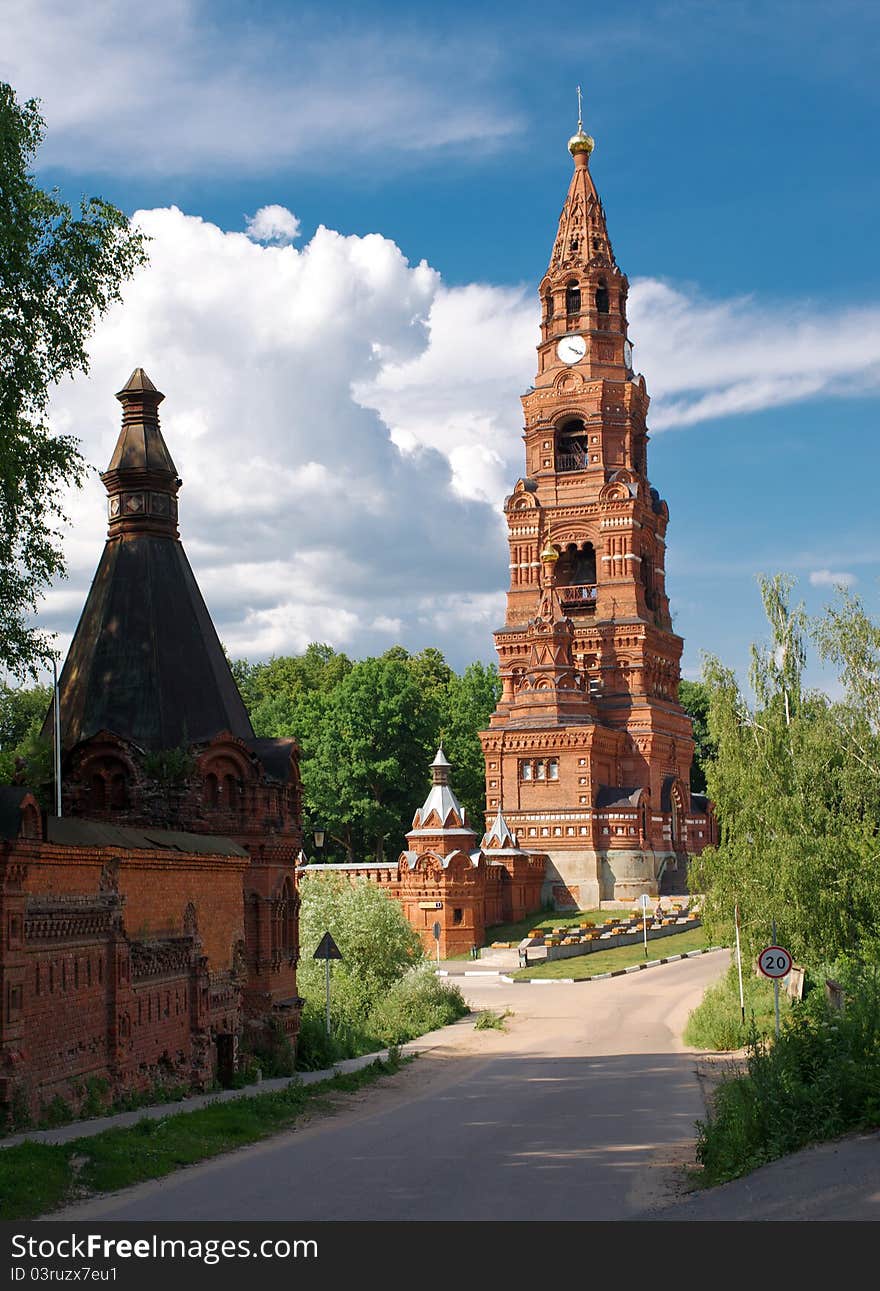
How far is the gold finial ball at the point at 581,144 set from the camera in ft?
237

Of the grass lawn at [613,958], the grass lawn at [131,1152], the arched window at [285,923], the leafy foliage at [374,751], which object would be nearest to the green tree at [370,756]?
the leafy foliage at [374,751]

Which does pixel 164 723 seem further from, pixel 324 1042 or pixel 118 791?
pixel 324 1042

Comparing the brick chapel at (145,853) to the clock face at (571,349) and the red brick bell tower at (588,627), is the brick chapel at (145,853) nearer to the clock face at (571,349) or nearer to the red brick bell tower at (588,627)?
the red brick bell tower at (588,627)

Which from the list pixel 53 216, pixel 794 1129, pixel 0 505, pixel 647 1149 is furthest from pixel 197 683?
pixel 794 1129

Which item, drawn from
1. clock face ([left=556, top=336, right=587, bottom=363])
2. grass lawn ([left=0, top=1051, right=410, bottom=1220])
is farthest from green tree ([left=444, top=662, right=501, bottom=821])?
grass lawn ([left=0, top=1051, right=410, bottom=1220])

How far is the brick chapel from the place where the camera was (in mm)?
14602

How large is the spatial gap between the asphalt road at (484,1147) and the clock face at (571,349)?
152ft

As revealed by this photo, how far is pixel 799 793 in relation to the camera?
89.6 ft

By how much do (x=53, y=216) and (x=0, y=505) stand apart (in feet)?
13.1

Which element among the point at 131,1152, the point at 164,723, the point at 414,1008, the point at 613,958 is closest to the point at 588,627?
the point at 613,958

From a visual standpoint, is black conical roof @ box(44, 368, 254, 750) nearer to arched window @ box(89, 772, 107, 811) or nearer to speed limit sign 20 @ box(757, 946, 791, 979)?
arched window @ box(89, 772, 107, 811)

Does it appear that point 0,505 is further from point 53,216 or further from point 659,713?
point 659,713

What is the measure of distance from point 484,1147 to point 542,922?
1613 inches

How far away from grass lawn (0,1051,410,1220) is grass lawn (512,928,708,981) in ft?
78.9
